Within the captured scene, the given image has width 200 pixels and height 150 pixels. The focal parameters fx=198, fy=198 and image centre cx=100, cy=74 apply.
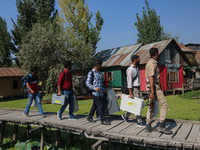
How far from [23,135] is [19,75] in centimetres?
1822

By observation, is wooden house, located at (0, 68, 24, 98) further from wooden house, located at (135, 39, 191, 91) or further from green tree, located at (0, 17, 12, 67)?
wooden house, located at (135, 39, 191, 91)

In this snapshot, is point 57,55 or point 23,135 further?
point 57,55

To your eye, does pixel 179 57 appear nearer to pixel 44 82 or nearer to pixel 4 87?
pixel 44 82

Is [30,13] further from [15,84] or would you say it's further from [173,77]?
[173,77]

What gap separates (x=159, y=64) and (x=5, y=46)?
22814mm

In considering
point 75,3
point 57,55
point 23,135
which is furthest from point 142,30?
point 23,135

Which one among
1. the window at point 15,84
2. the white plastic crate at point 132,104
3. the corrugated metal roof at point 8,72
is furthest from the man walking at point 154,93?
the window at point 15,84

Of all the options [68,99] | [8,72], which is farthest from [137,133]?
[8,72]

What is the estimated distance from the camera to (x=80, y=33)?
23.3 metres

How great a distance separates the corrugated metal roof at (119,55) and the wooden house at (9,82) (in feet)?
36.2

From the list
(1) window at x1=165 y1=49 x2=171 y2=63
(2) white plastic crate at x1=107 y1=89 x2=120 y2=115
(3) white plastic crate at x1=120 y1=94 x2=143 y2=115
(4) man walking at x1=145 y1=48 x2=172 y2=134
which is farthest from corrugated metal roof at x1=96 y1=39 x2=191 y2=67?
(4) man walking at x1=145 y1=48 x2=172 y2=134

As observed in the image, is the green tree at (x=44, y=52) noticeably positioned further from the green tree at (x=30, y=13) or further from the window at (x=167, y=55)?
the window at (x=167, y=55)

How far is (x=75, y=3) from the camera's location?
2289 centimetres

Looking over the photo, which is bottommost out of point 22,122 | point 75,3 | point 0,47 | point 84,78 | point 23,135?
point 23,135
